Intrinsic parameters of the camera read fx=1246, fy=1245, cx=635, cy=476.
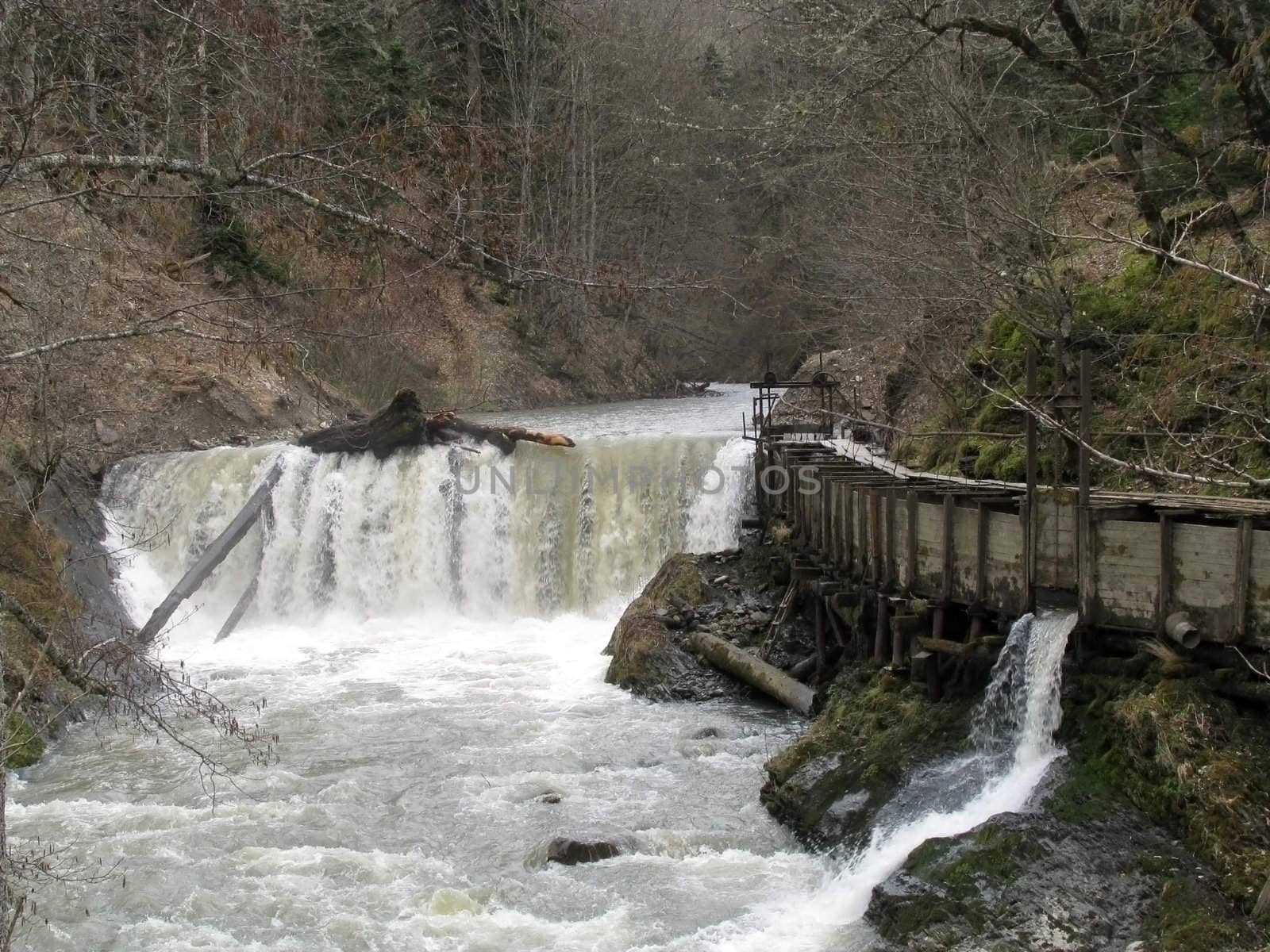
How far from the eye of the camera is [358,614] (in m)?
20.7

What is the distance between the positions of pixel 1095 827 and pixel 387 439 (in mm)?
15687

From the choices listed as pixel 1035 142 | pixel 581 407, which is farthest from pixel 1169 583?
pixel 581 407

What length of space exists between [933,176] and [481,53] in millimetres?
6859

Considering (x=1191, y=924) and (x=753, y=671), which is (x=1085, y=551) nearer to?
(x=1191, y=924)

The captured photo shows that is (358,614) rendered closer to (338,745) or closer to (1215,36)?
(338,745)

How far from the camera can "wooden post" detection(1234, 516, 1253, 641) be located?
28.2ft

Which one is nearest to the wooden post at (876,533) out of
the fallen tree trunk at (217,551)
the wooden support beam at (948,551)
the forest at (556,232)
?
the forest at (556,232)

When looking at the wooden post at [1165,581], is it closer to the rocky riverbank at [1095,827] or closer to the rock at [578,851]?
the rocky riverbank at [1095,827]

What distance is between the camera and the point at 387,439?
71.3 feet

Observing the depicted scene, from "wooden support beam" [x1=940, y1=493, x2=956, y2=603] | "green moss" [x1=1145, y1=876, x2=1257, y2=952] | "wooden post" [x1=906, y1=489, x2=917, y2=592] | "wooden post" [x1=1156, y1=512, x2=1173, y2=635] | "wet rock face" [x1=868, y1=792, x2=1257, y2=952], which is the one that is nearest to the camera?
"green moss" [x1=1145, y1=876, x2=1257, y2=952]

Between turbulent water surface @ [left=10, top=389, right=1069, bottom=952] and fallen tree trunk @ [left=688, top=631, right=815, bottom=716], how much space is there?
32cm

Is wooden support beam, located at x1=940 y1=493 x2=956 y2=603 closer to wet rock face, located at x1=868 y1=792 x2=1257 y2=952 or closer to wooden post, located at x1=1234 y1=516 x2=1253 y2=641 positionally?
wooden post, located at x1=1234 y1=516 x2=1253 y2=641

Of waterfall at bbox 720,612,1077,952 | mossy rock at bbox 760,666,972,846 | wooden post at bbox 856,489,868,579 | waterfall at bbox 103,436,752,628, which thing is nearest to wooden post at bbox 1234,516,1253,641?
waterfall at bbox 720,612,1077,952

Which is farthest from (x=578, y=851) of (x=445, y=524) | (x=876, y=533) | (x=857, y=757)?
(x=445, y=524)
